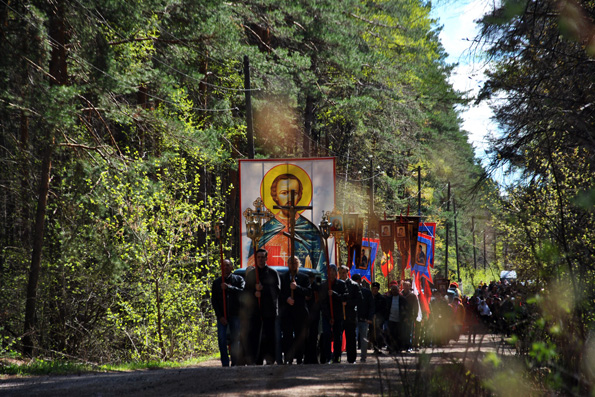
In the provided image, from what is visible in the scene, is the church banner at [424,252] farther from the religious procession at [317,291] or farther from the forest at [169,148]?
the forest at [169,148]

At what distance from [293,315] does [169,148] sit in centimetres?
1122

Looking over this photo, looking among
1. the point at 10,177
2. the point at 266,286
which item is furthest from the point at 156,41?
the point at 266,286

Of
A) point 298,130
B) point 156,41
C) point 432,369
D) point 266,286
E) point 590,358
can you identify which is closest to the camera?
point 590,358

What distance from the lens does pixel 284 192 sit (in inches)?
752

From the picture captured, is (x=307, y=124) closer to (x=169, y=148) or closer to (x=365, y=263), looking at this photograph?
(x=365, y=263)

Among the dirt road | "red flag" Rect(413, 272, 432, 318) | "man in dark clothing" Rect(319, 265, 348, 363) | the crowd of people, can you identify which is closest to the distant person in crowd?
the crowd of people

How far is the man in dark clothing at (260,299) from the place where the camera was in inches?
508

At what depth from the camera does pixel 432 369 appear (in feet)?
21.2

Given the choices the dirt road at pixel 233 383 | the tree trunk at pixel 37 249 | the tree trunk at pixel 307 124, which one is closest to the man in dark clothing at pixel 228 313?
the dirt road at pixel 233 383

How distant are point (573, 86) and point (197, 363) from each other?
11.4m

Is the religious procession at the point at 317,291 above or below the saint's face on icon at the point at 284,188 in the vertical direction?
below

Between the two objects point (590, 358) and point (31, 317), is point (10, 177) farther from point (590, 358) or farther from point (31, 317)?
point (590, 358)

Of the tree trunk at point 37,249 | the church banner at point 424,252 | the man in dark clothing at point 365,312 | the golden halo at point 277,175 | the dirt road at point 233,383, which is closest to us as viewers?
the dirt road at point 233,383

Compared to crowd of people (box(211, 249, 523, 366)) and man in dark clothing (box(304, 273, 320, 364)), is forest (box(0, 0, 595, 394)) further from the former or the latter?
man in dark clothing (box(304, 273, 320, 364))
